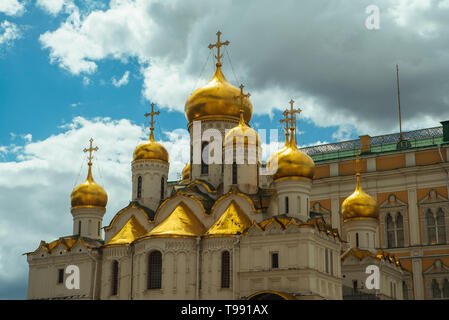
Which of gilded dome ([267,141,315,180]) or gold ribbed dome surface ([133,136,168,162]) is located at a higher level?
gold ribbed dome surface ([133,136,168,162])

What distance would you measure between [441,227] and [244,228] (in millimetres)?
15495

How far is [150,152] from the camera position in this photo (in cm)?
3497

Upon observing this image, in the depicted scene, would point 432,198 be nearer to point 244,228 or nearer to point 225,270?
point 244,228

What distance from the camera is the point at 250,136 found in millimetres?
32469

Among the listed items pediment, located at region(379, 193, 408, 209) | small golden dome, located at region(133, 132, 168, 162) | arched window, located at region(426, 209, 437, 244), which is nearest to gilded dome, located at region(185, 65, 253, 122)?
small golden dome, located at region(133, 132, 168, 162)

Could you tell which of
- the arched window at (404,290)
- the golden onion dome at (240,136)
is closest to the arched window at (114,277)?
the golden onion dome at (240,136)

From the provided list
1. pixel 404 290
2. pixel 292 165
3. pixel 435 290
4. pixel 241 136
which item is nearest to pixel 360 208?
pixel 292 165

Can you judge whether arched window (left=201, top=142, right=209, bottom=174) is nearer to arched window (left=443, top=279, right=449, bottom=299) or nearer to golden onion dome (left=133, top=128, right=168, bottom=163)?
golden onion dome (left=133, top=128, right=168, bottom=163)

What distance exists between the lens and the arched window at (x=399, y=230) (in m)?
41.3

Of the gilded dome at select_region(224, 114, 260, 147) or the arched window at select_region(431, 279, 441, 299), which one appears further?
the arched window at select_region(431, 279, 441, 299)

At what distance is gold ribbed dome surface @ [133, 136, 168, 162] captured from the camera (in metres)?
35.0

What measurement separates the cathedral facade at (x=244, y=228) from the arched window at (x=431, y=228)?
0.06 m

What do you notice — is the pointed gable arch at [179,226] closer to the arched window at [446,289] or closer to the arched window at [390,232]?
the arched window at [390,232]

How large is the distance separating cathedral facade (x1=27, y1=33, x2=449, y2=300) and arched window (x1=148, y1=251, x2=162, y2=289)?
2.2 inches
